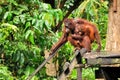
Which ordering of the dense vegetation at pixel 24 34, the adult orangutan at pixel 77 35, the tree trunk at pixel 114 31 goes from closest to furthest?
the dense vegetation at pixel 24 34
the adult orangutan at pixel 77 35
the tree trunk at pixel 114 31

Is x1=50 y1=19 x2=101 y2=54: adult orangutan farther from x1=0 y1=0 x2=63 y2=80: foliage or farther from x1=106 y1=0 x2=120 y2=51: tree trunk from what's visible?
x1=106 y1=0 x2=120 y2=51: tree trunk

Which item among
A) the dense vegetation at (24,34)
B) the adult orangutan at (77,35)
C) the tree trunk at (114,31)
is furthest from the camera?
the tree trunk at (114,31)

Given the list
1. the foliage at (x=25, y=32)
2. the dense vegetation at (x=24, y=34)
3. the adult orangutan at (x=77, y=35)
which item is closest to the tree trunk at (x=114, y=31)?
the adult orangutan at (x=77, y=35)

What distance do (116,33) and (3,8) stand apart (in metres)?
1.94

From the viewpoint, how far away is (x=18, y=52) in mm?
5734

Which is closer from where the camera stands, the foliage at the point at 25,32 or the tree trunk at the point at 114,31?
the foliage at the point at 25,32

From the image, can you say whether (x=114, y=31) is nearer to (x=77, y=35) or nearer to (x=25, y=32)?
(x=77, y=35)

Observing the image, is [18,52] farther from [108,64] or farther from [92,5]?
[92,5]

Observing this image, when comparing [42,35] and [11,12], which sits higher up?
[11,12]

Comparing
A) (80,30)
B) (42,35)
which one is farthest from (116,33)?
(42,35)

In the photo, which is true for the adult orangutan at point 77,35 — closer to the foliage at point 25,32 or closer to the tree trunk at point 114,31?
the foliage at point 25,32

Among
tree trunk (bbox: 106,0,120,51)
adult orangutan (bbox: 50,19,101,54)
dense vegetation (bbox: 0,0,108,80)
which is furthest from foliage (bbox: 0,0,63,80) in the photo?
tree trunk (bbox: 106,0,120,51)

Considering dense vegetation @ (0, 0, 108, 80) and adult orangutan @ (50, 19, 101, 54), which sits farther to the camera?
adult orangutan @ (50, 19, 101, 54)

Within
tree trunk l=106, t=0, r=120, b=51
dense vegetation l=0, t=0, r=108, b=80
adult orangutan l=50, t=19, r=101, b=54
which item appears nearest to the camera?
dense vegetation l=0, t=0, r=108, b=80
